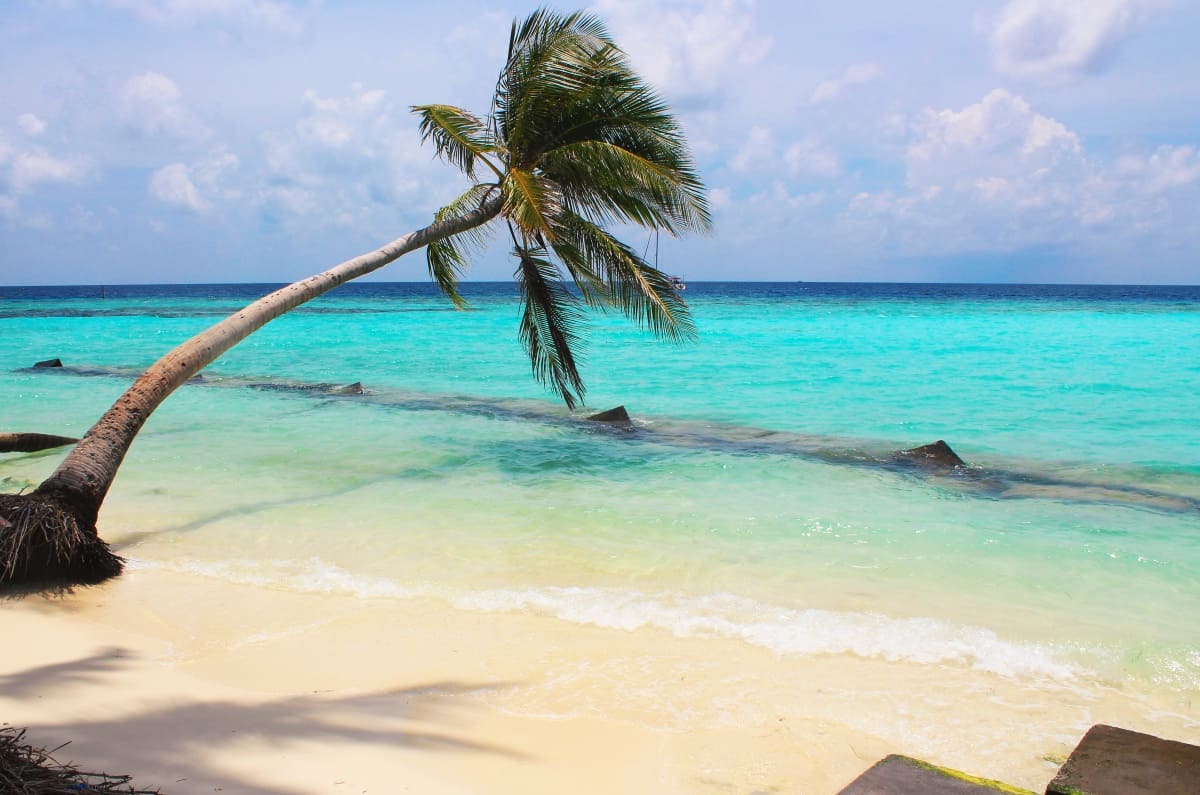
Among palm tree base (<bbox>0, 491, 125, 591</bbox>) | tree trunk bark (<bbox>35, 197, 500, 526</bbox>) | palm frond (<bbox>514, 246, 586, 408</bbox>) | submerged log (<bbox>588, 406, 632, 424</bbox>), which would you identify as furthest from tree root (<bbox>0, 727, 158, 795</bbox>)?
submerged log (<bbox>588, 406, 632, 424</bbox>)

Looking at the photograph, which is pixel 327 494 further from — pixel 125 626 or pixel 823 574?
pixel 823 574

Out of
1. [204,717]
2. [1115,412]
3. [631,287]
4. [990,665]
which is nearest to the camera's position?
[204,717]

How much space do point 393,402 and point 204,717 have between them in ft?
42.3

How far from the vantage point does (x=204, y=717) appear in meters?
3.98

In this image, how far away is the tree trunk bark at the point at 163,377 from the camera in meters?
6.47

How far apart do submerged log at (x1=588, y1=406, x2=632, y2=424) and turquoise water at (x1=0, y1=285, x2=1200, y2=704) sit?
32 centimetres

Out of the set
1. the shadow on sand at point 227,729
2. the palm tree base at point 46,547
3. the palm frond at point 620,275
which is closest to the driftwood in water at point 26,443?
the palm tree base at point 46,547

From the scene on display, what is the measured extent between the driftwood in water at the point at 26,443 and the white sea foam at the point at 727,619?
5.78m

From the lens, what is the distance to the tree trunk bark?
647 centimetres

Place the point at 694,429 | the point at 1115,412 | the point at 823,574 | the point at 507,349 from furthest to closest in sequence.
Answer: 1. the point at 507,349
2. the point at 1115,412
3. the point at 694,429
4. the point at 823,574

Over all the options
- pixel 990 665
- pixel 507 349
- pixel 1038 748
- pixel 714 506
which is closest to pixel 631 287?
pixel 714 506

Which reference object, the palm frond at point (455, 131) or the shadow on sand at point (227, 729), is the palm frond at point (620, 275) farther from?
the shadow on sand at point (227, 729)

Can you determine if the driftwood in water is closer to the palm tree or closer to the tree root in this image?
the palm tree

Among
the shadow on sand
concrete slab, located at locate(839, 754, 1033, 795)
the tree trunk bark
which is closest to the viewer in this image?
concrete slab, located at locate(839, 754, 1033, 795)
